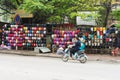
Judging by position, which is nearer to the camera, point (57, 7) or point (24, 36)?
point (24, 36)

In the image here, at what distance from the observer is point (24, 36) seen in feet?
86.8

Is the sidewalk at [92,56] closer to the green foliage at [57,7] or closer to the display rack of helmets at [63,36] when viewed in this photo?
the display rack of helmets at [63,36]

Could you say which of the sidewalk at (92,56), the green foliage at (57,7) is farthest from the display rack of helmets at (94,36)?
the green foliage at (57,7)

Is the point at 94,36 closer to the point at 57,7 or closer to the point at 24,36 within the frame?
the point at 57,7

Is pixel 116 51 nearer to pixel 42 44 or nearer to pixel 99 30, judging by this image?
pixel 99 30

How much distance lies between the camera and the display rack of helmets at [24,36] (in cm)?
2588

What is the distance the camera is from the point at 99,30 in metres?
24.0

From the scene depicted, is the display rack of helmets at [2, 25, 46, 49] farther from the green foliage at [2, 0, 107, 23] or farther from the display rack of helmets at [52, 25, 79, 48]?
the green foliage at [2, 0, 107, 23]

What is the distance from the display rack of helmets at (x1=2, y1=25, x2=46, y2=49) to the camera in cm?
2588

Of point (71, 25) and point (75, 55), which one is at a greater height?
point (71, 25)

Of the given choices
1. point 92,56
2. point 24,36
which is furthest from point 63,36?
point 24,36

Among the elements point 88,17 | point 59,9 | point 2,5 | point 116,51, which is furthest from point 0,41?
point 116,51

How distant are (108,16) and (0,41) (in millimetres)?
9377

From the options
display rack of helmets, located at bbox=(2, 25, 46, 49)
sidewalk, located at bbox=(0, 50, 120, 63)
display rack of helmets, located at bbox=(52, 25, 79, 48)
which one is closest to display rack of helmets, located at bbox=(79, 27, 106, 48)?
display rack of helmets, located at bbox=(52, 25, 79, 48)
